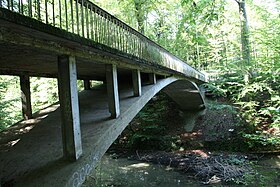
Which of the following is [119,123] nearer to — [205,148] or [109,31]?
[109,31]

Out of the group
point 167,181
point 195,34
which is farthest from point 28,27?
point 167,181

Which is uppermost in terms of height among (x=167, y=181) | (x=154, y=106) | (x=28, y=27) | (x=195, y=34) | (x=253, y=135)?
(x=195, y=34)

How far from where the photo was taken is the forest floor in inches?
364

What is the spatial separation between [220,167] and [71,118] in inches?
316

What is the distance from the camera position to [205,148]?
497 inches

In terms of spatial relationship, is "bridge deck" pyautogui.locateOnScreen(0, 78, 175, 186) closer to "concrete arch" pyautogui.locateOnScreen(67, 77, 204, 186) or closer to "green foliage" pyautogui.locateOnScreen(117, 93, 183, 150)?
Answer: "concrete arch" pyautogui.locateOnScreen(67, 77, 204, 186)

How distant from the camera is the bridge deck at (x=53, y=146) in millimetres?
3162

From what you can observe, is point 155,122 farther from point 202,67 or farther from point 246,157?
point 202,67

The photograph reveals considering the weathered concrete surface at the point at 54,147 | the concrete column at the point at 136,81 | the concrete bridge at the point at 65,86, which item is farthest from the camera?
the concrete column at the point at 136,81

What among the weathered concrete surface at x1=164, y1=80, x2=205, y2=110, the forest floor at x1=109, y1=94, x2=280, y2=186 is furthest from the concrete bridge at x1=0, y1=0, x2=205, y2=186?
the weathered concrete surface at x1=164, y1=80, x2=205, y2=110

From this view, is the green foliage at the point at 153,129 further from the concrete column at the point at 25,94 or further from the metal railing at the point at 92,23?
the concrete column at the point at 25,94

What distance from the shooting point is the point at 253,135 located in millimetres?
11539

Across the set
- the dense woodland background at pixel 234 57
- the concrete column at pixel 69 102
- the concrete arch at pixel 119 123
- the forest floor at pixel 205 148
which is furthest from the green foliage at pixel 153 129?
the concrete column at pixel 69 102

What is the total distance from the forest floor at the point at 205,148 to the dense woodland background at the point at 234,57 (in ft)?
2.60
